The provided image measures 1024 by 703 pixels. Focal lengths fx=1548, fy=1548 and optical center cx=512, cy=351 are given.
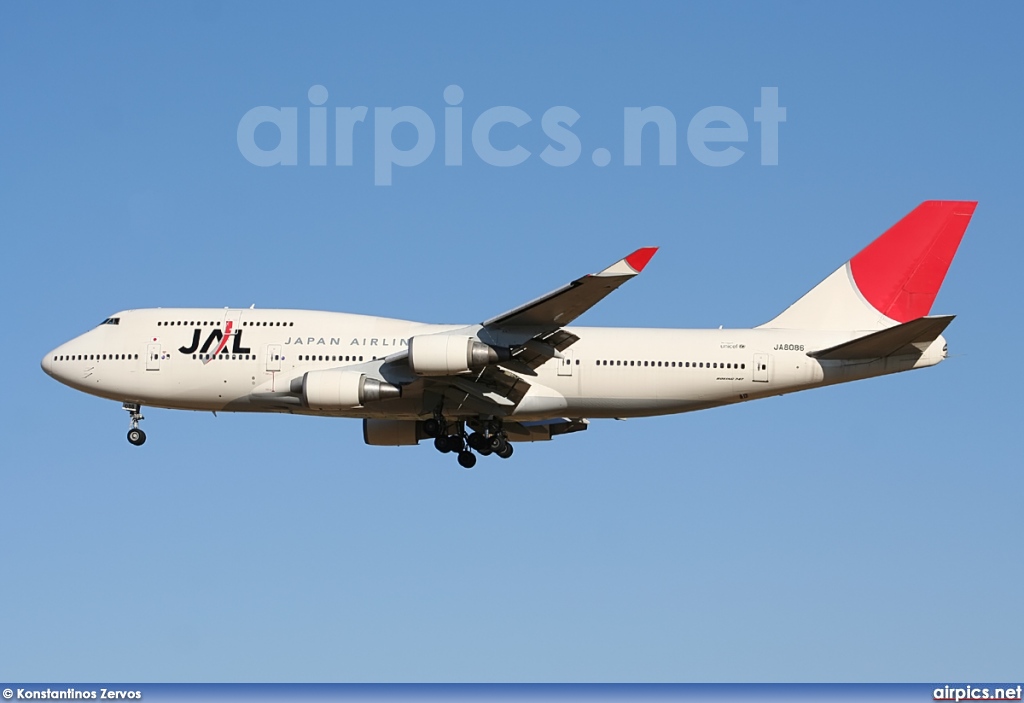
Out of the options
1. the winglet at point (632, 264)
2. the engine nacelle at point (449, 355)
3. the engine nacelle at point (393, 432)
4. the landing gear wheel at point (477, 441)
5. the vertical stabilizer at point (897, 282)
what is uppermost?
the vertical stabilizer at point (897, 282)

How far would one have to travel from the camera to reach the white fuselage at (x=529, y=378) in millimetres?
44125

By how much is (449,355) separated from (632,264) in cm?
583

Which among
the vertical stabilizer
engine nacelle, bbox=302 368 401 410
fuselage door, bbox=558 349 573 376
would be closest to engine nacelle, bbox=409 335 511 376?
engine nacelle, bbox=302 368 401 410

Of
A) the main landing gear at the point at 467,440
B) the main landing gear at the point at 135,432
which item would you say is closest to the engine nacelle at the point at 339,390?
the main landing gear at the point at 467,440

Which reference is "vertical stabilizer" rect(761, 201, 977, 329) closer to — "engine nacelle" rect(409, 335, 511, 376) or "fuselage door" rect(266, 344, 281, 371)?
"engine nacelle" rect(409, 335, 511, 376)

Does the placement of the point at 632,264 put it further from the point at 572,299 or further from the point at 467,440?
the point at 467,440

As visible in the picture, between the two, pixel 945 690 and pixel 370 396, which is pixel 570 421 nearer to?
pixel 370 396

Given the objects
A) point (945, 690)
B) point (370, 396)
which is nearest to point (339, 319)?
point (370, 396)

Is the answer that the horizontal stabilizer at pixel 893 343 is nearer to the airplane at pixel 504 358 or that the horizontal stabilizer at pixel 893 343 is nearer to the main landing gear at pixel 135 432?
the airplane at pixel 504 358

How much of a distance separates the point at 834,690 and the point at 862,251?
13.6m

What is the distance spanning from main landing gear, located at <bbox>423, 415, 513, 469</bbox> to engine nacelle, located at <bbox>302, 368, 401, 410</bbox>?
2860 millimetres

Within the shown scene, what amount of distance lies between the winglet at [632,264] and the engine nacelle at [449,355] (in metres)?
4.32

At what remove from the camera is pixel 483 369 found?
138ft

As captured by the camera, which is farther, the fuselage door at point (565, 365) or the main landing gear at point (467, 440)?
the main landing gear at point (467, 440)
